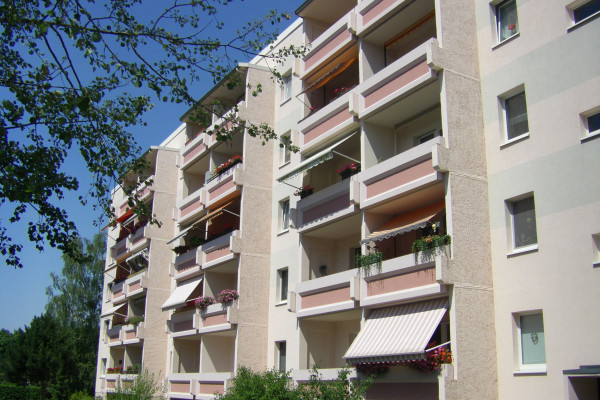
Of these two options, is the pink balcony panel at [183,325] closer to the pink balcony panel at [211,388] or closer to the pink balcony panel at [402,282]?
the pink balcony panel at [211,388]

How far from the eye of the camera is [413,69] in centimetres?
2086

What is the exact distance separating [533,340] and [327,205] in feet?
32.2

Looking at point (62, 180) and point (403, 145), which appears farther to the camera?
point (403, 145)

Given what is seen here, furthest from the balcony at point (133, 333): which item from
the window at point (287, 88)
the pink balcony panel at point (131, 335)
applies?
the window at point (287, 88)

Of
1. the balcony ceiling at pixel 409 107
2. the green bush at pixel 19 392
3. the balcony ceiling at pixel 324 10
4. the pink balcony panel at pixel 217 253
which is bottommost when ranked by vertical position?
the green bush at pixel 19 392

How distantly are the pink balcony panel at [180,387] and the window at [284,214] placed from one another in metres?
9.00

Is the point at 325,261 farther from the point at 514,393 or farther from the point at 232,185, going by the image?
the point at 514,393

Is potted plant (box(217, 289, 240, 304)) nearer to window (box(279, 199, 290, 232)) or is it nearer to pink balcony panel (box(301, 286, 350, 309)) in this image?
window (box(279, 199, 290, 232))

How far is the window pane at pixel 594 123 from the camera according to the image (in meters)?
16.7

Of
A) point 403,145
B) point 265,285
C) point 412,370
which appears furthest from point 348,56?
point 412,370

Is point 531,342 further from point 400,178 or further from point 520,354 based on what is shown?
point 400,178

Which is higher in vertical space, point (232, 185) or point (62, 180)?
point (232, 185)

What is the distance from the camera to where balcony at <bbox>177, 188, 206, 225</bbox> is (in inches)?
1378

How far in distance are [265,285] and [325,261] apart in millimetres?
4183
